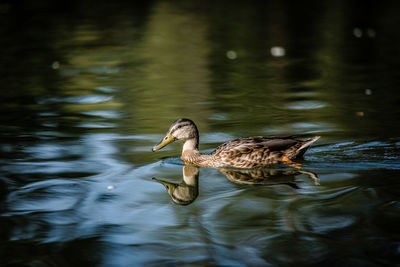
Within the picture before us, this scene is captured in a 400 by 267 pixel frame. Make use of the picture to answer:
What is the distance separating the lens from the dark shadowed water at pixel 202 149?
467cm

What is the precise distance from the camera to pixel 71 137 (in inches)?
320

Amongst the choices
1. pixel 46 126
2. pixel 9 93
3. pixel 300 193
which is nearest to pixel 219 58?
pixel 9 93

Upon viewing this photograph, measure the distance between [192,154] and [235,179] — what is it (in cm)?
88

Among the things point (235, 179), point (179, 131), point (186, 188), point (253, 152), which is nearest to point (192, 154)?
point (179, 131)

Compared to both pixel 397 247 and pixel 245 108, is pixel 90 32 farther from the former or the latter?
pixel 397 247

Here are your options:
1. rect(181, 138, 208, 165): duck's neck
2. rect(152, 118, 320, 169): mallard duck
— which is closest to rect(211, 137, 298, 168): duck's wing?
rect(152, 118, 320, 169): mallard duck

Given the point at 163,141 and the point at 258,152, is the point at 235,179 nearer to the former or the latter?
the point at 258,152

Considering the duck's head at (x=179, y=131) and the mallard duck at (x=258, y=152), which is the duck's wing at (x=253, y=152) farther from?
the duck's head at (x=179, y=131)

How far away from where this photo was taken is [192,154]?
711 cm

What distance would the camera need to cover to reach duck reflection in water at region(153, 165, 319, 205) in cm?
592

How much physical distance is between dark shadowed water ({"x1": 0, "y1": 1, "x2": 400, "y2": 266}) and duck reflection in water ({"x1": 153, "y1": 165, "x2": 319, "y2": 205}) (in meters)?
0.03

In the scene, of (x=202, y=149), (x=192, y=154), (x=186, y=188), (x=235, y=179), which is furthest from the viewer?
(x=202, y=149)

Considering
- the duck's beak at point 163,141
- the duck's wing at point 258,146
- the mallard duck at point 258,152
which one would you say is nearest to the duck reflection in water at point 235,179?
the mallard duck at point 258,152

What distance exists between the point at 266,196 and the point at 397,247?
59.5 inches
